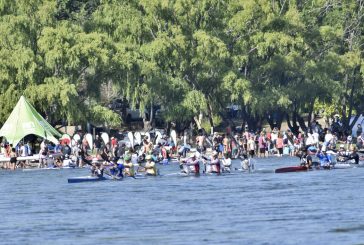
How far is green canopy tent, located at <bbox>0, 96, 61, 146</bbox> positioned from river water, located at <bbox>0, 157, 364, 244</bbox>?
512 inches

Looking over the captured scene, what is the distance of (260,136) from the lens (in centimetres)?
9600

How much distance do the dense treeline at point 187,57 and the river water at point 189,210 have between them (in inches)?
783

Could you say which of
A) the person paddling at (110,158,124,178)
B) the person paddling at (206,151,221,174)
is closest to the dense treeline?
the person paddling at (206,151,221,174)

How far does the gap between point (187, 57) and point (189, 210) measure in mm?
46868

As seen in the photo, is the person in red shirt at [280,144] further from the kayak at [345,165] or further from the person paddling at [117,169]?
the person paddling at [117,169]

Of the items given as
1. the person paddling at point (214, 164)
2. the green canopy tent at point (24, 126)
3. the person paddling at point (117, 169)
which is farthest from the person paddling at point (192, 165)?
the green canopy tent at point (24, 126)

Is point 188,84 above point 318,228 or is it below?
above

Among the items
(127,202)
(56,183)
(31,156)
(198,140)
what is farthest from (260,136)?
(127,202)

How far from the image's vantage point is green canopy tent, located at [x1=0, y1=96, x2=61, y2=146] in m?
89.9

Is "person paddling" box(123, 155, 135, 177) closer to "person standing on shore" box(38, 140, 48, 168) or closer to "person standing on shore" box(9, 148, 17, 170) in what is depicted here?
"person standing on shore" box(38, 140, 48, 168)

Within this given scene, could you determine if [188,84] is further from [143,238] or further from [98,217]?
[143,238]

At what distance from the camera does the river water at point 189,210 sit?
49312mm

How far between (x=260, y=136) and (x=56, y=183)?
25.6 m

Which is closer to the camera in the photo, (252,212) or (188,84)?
(252,212)
